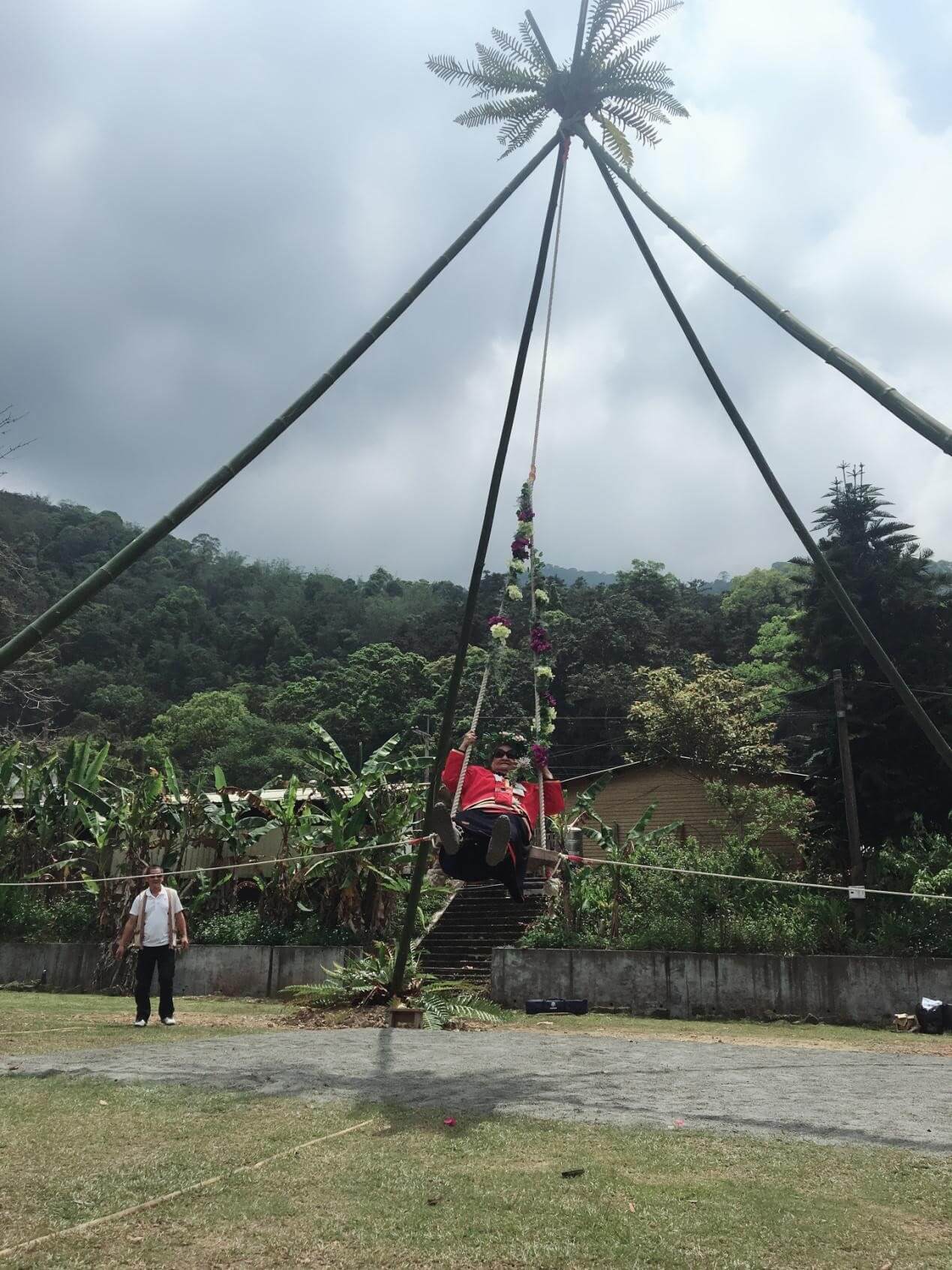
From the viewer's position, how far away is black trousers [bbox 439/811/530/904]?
891 cm

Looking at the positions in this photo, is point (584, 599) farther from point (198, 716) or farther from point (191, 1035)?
point (191, 1035)

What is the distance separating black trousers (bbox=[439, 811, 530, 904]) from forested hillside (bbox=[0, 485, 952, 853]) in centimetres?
301

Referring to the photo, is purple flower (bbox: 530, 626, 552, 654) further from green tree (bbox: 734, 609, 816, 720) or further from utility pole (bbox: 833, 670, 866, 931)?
green tree (bbox: 734, 609, 816, 720)

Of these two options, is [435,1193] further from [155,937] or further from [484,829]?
[155,937]

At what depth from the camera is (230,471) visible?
754cm

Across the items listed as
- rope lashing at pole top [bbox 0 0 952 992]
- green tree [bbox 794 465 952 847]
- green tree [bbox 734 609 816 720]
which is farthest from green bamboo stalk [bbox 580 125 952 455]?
green tree [bbox 734 609 816 720]

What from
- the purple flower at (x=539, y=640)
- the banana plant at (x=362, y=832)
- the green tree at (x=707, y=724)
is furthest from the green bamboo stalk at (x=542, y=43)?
the green tree at (x=707, y=724)

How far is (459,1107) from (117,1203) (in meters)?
2.23

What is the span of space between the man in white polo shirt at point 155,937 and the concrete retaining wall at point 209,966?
5.79 meters

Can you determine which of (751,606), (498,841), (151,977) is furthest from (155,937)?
(751,606)

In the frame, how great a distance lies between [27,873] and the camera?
20.0m

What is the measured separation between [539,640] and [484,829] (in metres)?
3.05

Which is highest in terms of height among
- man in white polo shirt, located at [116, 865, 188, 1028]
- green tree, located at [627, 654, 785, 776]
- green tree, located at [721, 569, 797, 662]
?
green tree, located at [721, 569, 797, 662]

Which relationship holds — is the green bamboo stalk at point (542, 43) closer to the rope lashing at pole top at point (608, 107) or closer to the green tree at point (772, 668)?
the rope lashing at pole top at point (608, 107)
